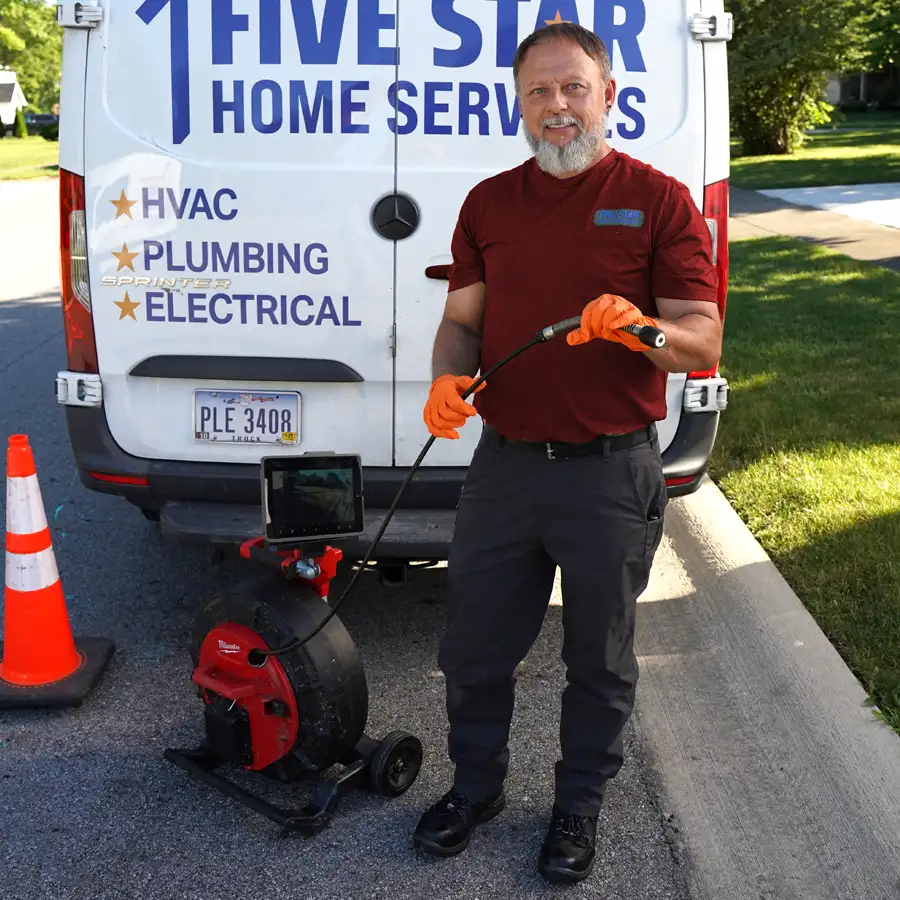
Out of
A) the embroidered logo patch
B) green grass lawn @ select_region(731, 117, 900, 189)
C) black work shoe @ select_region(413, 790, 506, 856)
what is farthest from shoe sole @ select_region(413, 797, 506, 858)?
green grass lawn @ select_region(731, 117, 900, 189)

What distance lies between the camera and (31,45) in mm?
83062

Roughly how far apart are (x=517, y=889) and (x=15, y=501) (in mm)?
2071

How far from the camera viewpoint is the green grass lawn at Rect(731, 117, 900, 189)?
74.6 feet

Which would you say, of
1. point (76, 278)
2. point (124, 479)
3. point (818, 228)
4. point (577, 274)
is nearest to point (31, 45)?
point (818, 228)

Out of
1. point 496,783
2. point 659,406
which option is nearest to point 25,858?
point 496,783

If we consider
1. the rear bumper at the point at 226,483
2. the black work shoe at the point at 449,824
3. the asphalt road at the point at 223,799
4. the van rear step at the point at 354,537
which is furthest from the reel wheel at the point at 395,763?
the rear bumper at the point at 226,483

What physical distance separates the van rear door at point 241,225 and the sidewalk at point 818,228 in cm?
947

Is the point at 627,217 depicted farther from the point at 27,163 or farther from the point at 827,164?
the point at 27,163

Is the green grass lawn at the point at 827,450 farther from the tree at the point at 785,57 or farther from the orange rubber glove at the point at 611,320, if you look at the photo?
the tree at the point at 785,57

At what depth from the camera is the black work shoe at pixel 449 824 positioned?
3.13 metres

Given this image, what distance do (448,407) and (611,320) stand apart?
0.54 meters

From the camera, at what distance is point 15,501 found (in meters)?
3.98

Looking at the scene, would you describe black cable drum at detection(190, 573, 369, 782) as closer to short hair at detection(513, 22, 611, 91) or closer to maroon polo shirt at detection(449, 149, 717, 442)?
maroon polo shirt at detection(449, 149, 717, 442)

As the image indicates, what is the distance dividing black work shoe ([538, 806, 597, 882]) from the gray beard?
5.36 feet
